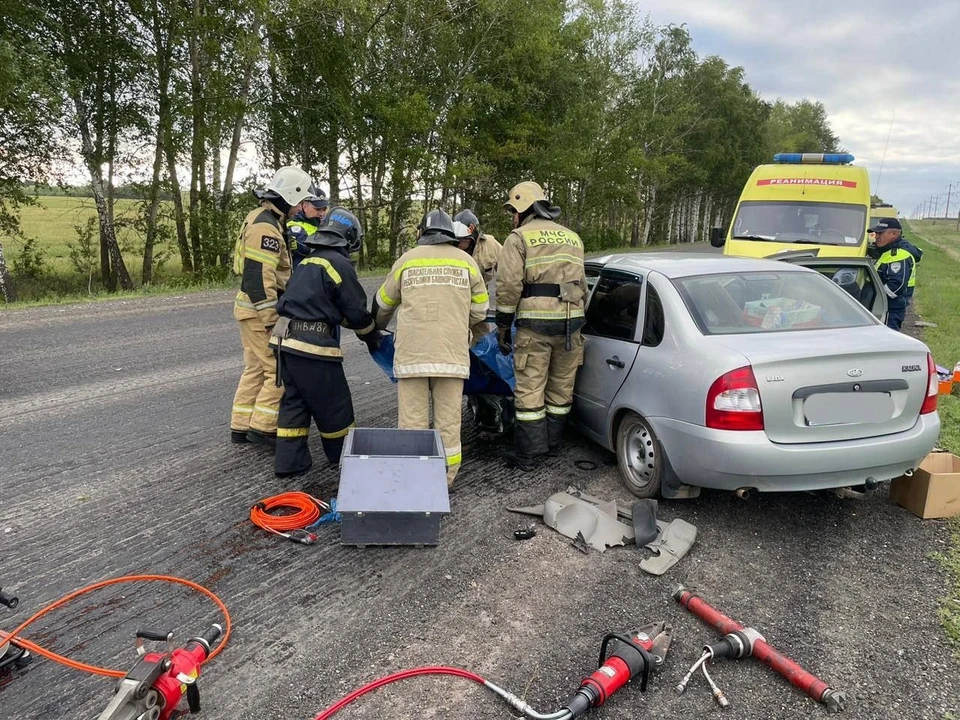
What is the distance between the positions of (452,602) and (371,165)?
1780cm

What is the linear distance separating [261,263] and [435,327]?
156 centimetres

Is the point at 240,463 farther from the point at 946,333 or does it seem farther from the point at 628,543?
the point at 946,333

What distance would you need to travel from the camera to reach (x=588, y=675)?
2502 millimetres

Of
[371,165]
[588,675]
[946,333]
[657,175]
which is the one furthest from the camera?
[657,175]

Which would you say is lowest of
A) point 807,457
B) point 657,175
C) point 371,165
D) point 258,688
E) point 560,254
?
point 258,688

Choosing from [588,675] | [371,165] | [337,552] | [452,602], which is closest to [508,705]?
[588,675]

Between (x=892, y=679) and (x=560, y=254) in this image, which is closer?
(x=892, y=679)

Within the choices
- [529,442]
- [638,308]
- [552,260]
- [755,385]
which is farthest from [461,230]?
[755,385]

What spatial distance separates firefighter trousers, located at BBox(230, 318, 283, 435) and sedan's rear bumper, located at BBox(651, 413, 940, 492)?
2902mm

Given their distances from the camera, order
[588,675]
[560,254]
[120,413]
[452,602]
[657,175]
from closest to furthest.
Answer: [588,675] < [452,602] < [560,254] < [120,413] < [657,175]

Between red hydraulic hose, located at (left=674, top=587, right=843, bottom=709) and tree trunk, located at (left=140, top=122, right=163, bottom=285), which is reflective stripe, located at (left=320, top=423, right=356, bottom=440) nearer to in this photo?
red hydraulic hose, located at (left=674, top=587, right=843, bottom=709)

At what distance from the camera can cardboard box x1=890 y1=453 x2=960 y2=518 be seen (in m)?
3.79

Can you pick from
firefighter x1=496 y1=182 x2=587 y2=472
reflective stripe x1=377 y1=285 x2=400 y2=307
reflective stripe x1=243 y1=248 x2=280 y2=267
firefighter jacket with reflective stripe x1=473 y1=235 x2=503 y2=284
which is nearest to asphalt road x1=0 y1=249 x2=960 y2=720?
firefighter x1=496 y1=182 x2=587 y2=472

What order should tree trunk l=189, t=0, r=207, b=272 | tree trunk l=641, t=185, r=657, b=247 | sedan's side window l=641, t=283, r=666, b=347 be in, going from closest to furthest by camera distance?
sedan's side window l=641, t=283, r=666, b=347, tree trunk l=189, t=0, r=207, b=272, tree trunk l=641, t=185, r=657, b=247
